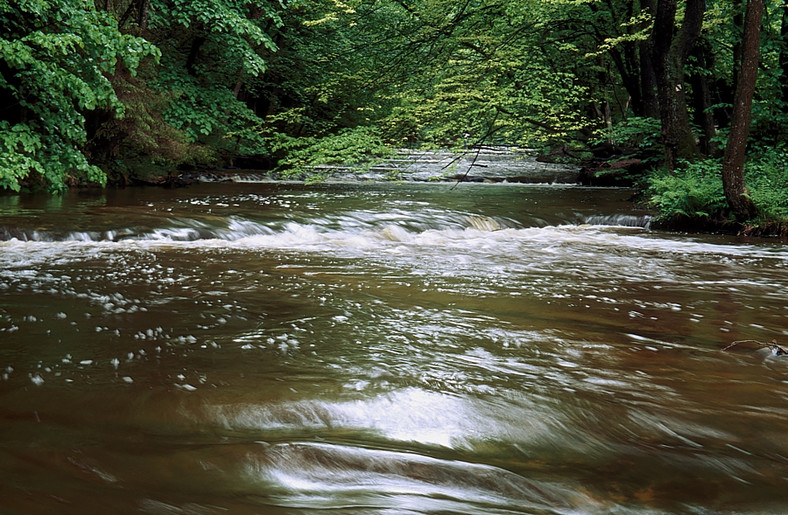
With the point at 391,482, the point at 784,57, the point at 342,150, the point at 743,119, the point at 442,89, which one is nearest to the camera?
the point at 391,482

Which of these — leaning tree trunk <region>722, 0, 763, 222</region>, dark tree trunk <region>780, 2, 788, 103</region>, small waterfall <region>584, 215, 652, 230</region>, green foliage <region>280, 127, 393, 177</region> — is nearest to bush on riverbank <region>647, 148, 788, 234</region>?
leaning tree trunk <region>722, 0, 763, 222</region>

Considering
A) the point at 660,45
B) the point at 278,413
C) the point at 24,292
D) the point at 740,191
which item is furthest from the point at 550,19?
the point at 278,413

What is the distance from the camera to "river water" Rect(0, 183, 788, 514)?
7.57ft

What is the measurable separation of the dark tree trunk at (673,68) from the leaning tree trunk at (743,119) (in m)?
2.46

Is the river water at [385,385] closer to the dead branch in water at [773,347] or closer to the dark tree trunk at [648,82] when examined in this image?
the dead branch in water at [773,347]

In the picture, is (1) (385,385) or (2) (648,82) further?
(2) (648,82)

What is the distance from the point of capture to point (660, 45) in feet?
39.9

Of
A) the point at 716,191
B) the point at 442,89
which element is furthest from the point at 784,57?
the point at 442,89

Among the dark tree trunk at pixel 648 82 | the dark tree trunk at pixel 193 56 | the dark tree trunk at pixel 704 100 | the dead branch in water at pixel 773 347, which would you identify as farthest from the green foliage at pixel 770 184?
the dark tree trunk at pixel 193 56

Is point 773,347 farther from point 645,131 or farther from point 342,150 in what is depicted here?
point 645,131

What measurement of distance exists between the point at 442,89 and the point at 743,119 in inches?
234

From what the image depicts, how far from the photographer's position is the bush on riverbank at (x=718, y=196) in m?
10.2

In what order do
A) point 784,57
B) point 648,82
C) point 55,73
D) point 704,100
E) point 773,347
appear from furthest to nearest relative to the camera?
point 648,82
point 704,100
point 784,57
point 55,73
point 773,347

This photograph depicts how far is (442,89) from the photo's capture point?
13.2 m
